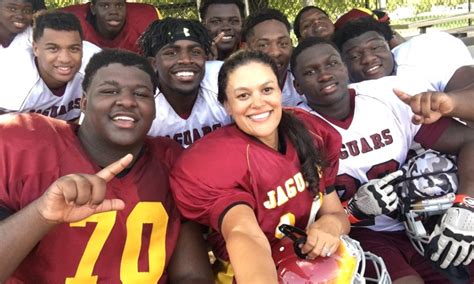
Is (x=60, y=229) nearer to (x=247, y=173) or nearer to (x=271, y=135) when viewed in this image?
(x=247, y=173)

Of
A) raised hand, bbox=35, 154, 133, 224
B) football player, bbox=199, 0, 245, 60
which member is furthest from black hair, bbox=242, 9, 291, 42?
raised hand, bbox=35, 154, 133, 224

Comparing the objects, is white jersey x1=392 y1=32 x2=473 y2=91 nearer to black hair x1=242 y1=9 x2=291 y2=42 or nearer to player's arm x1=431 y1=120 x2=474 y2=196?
player's arm x1=431 y1=120 x2=474 y2=196

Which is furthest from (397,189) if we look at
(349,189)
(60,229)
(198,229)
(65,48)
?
(65,48)

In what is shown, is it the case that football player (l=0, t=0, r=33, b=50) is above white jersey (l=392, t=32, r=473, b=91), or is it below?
above

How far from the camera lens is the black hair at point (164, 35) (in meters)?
2.94

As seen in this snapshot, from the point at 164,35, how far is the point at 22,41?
37.2 inches

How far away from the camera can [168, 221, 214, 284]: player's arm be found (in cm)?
210

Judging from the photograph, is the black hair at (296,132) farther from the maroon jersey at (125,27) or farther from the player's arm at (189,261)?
the maroon jersey at (125,27)

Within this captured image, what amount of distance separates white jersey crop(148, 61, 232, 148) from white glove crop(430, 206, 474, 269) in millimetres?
1228

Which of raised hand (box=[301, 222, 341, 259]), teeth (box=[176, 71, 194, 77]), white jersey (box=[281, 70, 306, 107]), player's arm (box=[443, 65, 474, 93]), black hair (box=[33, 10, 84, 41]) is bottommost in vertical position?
raised hand (box=[301, 222, 341, 259])

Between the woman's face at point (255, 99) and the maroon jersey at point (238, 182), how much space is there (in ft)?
0.18

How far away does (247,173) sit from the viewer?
2.04 meters

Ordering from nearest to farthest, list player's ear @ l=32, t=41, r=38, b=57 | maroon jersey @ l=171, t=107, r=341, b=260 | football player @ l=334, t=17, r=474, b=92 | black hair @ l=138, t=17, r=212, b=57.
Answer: maroon jersey @ l=171, t=107, r=341, b=260 → football player @ l=334, t=17, r=474, b=92 → black hair @ l=138, t=17, r=212, b=57 → player's ear @ l=32, t=41, r=38, b=57

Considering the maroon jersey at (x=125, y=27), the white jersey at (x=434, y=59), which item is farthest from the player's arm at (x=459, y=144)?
the maroon jersey at (x=125, y=27)
